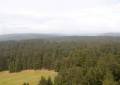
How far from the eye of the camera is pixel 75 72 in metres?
58.7

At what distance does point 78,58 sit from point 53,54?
3860 cm

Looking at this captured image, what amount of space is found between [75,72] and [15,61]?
64373 millimetres

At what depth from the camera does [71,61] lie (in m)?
81.4

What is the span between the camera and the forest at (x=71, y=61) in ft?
185

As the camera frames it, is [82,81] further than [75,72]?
No

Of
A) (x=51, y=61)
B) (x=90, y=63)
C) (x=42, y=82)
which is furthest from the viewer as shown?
(x=51, y=61)

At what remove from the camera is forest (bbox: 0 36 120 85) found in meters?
56.5

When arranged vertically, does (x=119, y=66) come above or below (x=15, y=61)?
above

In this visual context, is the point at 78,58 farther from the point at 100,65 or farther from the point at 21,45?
the point at 21,45

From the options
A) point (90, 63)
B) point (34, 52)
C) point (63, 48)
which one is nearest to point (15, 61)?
point (34, 52)

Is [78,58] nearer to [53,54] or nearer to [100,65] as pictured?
[100,65]

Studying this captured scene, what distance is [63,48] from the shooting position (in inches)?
4840

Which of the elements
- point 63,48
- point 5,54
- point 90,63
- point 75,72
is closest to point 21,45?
point 5,54

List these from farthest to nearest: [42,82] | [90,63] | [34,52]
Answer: [34,52]
[90,63]
[42,82]
